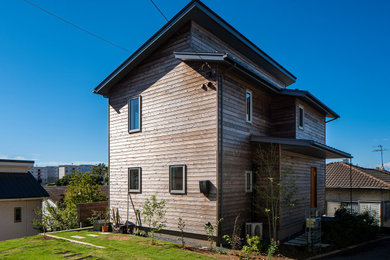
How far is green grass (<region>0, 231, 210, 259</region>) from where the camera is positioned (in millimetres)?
8141

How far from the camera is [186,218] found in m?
10.2

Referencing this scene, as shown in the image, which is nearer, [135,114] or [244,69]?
[244,69]

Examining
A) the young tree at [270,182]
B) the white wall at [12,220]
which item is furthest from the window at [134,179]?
the white wall at [12,220]

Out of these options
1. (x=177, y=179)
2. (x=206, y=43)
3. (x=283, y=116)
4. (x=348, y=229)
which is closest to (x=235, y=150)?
(x=177, y=179)

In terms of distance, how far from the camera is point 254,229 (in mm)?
10352

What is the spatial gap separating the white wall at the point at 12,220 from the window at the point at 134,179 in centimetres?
1060

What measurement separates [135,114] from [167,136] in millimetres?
2486

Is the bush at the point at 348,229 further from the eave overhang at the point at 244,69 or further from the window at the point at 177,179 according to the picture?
the window at the point at 177,179

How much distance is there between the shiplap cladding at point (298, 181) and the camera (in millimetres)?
11288

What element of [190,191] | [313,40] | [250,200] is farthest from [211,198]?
[313,40]

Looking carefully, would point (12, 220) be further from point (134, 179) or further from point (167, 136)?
point (167, 136)

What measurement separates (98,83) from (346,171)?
59.1ft

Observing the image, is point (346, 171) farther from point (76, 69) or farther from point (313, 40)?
point (76, 69)

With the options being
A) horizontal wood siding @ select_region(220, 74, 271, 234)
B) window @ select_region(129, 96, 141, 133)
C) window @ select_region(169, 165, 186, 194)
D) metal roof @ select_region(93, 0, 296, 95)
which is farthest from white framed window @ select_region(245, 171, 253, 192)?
metal roof @ select_region(93, 0, 296, 95)
